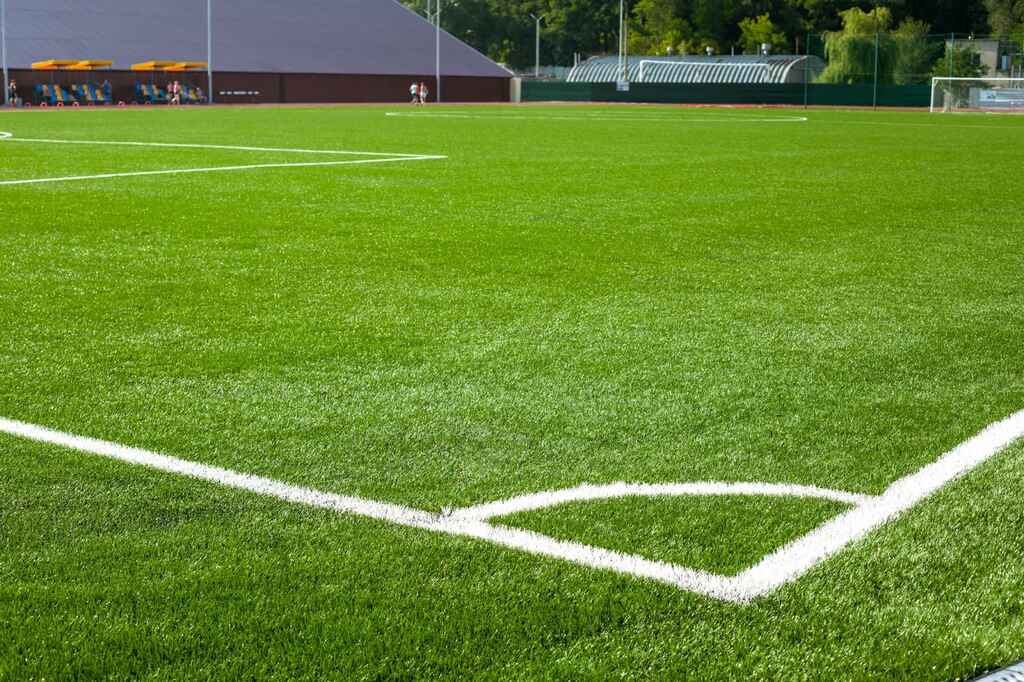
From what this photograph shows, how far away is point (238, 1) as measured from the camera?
60.4 metres

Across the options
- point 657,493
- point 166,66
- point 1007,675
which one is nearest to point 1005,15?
point 166,66

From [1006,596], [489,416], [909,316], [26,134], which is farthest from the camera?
[26,134]

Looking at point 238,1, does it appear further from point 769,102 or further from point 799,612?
point 799,612

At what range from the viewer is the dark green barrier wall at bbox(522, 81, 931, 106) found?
4834 centimetres

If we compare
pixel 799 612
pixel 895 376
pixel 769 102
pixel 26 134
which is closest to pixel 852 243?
pixel 895 376

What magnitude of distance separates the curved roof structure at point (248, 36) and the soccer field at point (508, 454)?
48215mm

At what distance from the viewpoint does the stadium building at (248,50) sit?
166 ft

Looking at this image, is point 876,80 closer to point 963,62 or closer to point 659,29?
point 963,62

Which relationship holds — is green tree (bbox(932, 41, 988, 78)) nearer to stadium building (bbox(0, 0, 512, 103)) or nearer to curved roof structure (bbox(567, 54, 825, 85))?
curved roof structure (bbox(567, 54, 825, 85))

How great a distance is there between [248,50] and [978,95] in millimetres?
32560

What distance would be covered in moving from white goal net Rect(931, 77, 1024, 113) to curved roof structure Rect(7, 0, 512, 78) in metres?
29.2

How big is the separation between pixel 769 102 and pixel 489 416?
167 ft

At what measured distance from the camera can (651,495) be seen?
3043mm

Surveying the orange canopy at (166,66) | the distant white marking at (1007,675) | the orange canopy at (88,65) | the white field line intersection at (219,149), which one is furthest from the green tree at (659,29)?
the distant white marking at (1007,675)
